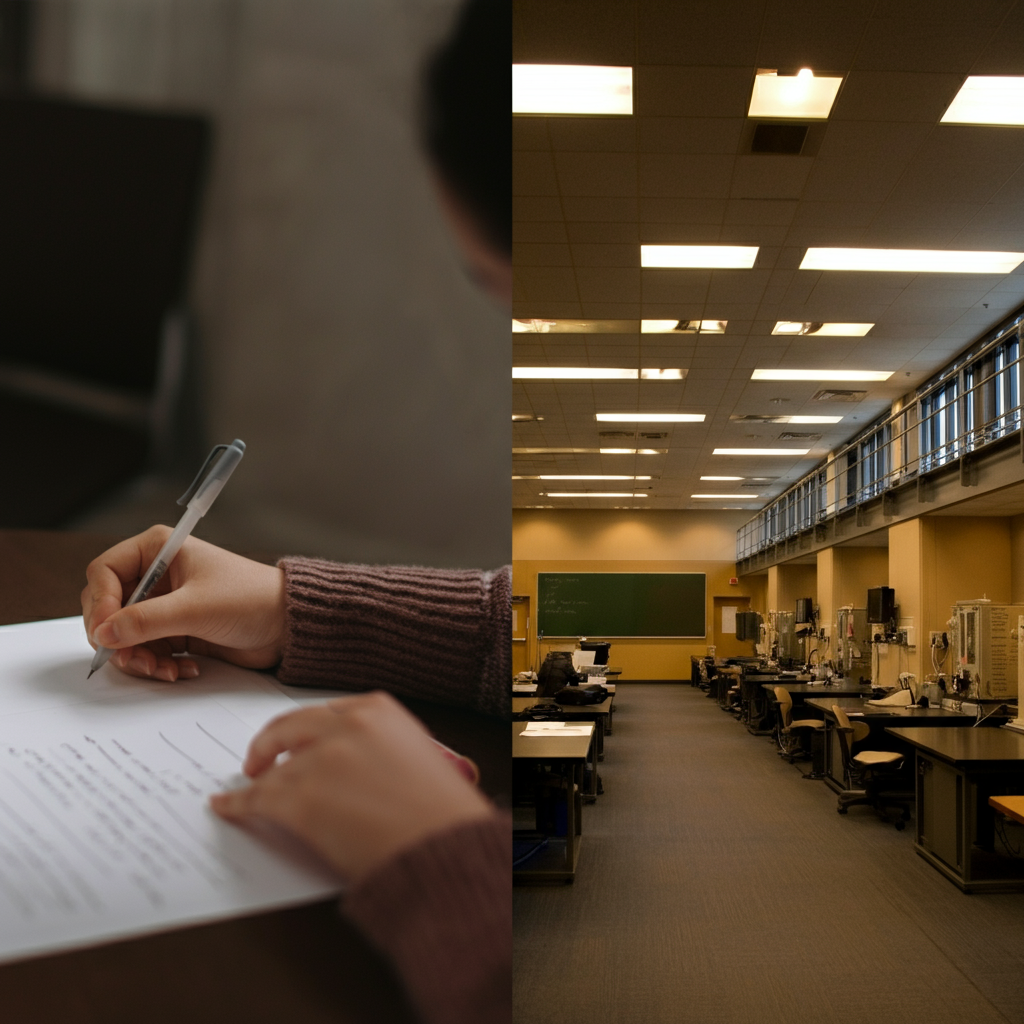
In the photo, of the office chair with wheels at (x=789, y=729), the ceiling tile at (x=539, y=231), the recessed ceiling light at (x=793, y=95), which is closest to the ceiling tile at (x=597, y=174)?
the ceiling tile at (x=539, y=231)

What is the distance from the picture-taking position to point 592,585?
804 inches

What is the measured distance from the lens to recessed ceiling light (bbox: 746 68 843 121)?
13.9ft

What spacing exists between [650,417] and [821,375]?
7.71ft

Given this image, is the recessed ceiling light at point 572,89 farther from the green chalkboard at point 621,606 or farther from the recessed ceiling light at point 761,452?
the green chalkboard at point 621,606

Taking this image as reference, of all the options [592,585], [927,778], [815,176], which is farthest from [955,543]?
[592,585]

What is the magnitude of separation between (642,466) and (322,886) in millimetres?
13880

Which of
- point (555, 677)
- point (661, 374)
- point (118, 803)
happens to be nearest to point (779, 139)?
point (661, 374)

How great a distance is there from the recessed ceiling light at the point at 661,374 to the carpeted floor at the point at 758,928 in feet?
14.3

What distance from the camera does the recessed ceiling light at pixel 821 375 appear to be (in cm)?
920

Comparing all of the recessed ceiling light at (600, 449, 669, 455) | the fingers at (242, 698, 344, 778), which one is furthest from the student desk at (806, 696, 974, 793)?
the fingers at (242, 698, 344, 778)

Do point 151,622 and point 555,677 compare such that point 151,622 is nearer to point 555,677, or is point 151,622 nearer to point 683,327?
point 683,327

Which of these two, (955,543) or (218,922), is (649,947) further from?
(955,543)

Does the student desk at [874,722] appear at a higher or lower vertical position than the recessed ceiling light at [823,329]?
lower

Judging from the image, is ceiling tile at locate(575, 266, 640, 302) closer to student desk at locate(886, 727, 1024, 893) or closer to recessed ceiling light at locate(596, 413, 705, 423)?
student desk at locate(886, 727, 1024, 893)
